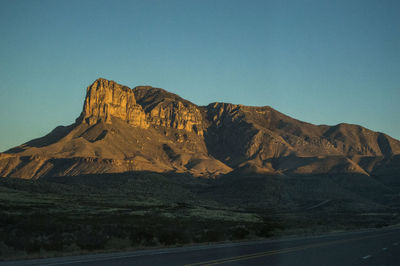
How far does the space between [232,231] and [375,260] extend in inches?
784

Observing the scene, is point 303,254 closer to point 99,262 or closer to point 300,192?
point 99,262

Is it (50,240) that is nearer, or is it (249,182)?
(50,240)

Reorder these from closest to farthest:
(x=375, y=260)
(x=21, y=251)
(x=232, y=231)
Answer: (x=375, y=260)
(x=21, y=251)
(x=232, y=231)

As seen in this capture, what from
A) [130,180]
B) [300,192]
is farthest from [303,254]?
[300,192]

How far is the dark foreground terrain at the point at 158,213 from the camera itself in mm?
27672

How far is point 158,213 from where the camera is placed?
72.1 m

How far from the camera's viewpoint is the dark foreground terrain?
2767 cm

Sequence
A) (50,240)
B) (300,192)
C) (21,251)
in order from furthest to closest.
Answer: (300,192), (50,240), (21,251)

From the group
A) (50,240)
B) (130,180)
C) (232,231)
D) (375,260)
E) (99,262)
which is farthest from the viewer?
(130,180)

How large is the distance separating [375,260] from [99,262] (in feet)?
39.1

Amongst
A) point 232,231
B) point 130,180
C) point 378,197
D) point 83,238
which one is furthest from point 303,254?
point 378,197

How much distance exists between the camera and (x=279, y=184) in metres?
195

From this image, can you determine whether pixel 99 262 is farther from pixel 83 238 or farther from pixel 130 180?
pixel 130 180

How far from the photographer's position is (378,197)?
19325cm
